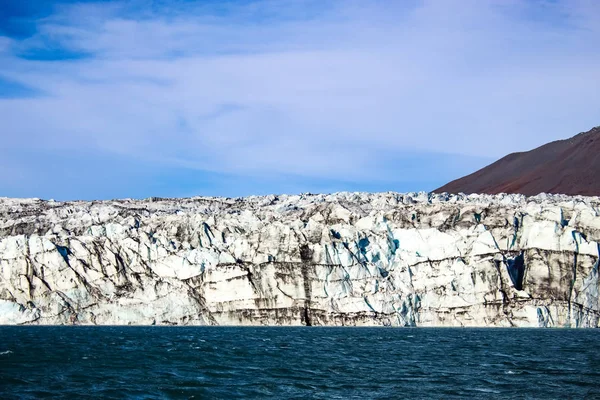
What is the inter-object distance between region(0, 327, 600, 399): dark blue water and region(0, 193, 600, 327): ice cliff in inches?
388

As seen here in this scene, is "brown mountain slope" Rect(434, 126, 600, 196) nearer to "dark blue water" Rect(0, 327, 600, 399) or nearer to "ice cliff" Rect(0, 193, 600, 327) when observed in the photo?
"ice cliff" Rect(0, 193, 600, 327)

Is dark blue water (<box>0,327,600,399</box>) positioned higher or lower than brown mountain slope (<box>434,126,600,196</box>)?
lower

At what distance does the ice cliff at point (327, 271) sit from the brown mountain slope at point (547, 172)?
52.0 meters

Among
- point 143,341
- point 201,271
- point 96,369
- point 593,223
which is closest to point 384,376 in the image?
point 96,369

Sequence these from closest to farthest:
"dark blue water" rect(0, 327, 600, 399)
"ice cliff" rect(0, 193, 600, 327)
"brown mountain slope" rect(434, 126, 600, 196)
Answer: "dark blue water" rect(0, 327, 600, 399) < "ice cliff" rect(0, 193, 600, 327) < "brown mountain slope" rect(434, 126, 600, 196)

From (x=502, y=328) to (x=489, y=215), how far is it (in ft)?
28.8

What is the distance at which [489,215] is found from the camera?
50.5m

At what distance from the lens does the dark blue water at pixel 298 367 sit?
737 inches

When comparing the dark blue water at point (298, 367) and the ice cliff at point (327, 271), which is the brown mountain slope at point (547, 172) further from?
the dark blue water at point (298, 367)

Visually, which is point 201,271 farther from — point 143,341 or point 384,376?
point 384,376

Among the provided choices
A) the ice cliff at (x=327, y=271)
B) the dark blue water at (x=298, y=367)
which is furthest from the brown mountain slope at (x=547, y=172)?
the dark blue water at (x=298, y=367)

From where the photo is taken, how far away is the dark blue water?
18719 millimetres

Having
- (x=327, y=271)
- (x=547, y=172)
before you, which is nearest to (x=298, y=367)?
(x=327, y=271)

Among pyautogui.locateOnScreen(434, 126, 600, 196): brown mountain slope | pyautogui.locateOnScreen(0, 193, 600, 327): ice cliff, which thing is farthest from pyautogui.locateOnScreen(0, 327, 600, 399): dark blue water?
pyautogui.locateOnScreen(434, 126, 600, 196): brown mountain slope
